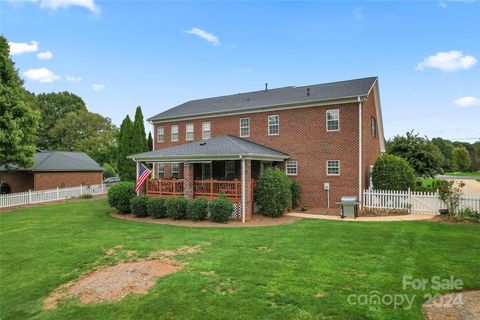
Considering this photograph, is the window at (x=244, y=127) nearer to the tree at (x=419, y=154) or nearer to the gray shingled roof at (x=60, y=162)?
the tree at (x=419, y=154)

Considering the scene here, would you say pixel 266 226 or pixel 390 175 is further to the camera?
Result: pixel 390 175

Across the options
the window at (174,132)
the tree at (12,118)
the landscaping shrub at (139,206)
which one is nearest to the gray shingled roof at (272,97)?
the window at (174,132)

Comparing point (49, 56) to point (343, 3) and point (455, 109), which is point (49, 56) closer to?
point (343, 3)

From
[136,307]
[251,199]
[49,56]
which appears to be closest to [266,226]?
[251,199]

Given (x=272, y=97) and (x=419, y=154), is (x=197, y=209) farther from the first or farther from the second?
(x=419, y=154)

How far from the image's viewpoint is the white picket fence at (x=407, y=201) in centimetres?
1421

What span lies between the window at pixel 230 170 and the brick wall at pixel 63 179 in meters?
17.5

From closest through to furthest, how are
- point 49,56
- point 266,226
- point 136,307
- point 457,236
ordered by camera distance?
1. point 136,307
2. point 457,236
3. point 266,226
4. point 49,56

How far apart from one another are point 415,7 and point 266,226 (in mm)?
13111

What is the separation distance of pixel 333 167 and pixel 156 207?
395 inches

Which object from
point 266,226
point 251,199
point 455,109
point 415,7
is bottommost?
point 266,226

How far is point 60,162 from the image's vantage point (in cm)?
2817

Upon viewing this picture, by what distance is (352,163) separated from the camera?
16172 mm

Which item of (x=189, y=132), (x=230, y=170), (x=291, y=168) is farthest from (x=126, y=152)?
(x=291, y=168)
